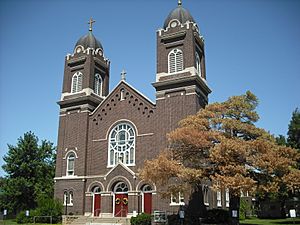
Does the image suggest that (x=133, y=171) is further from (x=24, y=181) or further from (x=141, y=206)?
(x=24, y=181)

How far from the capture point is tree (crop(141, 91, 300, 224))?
21.6m

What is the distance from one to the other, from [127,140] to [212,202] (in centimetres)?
1024

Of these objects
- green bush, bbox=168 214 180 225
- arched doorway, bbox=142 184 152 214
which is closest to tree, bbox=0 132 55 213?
arched doorway, bbox=142 184 152 214

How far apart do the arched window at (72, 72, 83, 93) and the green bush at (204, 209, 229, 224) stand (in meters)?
20.2

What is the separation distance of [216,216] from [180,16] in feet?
67.1

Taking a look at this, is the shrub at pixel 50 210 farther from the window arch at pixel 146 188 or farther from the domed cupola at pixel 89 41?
the domed cupola at pixel 89 41

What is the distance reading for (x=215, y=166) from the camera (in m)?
23.5

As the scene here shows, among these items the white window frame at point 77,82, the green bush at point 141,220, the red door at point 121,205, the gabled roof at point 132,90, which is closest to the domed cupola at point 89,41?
the white window frame at point 77,82

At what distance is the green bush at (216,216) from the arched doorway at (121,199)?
8.19 metres

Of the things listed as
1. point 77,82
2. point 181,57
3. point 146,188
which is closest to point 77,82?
point 77,82

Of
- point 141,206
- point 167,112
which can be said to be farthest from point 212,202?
Answer: point 167,112

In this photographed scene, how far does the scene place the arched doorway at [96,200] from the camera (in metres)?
33.8

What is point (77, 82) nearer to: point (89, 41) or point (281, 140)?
point (89, 41)

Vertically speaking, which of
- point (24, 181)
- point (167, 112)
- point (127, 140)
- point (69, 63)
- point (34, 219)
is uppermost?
point (69, 63)
